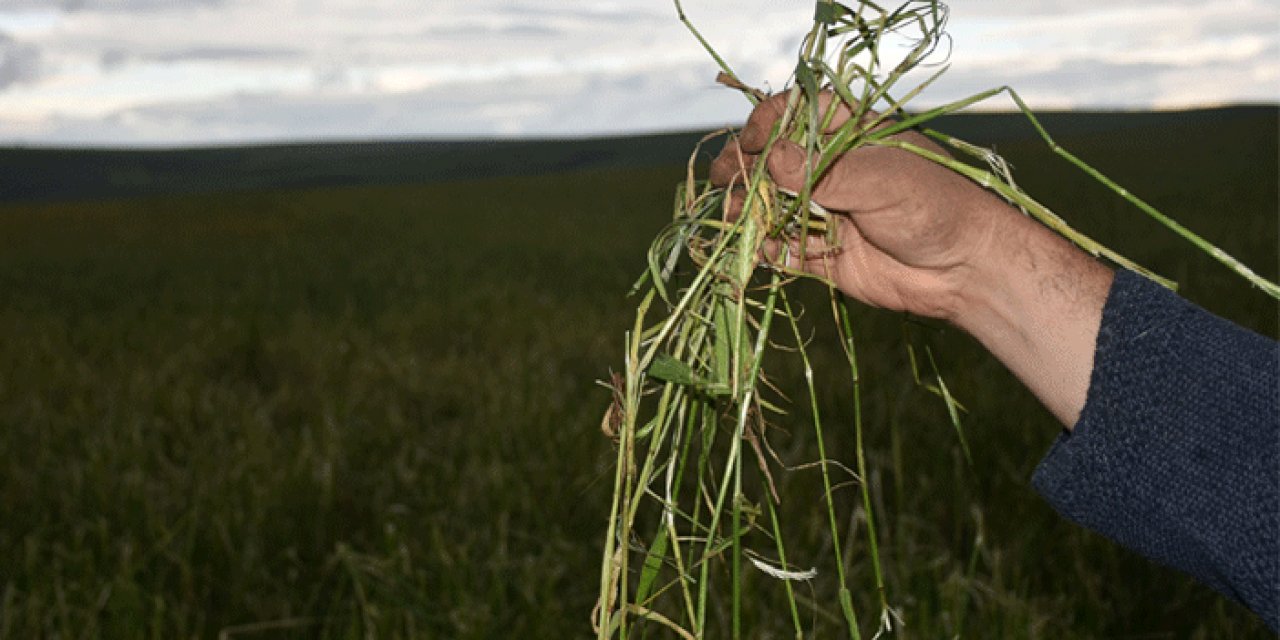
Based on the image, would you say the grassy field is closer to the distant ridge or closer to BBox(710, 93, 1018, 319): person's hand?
BBox(710, 93, 1018, 319): person's hand

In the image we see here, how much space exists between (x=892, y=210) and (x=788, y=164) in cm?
14

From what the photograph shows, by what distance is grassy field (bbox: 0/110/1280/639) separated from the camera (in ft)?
7.55

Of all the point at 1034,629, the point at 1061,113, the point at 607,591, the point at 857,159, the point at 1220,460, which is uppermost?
the point at 1061,113

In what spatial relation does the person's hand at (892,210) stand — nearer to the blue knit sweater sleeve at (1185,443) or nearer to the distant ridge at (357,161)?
the blue knit sweater sleeve at (1185,443)

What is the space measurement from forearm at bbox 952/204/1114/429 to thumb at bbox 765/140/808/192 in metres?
0.27

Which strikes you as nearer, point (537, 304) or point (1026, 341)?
point (1026, 341)

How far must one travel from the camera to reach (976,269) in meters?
1.31

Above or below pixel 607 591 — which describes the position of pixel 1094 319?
above

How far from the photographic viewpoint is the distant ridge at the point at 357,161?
34406mm

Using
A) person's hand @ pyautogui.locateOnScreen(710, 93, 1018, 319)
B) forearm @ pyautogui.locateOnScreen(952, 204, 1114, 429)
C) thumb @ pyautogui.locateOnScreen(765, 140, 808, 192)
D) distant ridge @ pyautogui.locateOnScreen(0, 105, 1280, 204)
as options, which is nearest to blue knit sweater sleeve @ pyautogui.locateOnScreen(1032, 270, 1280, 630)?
forearm @ pyautogui.locateOnScreen(952, 204, 1114, 429)

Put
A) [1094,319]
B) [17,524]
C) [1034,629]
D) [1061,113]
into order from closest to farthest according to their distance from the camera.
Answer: [1094,319]
[1034,629]
[17,524]
[1061,113]

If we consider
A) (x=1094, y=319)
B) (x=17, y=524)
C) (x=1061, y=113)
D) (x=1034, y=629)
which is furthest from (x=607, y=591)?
(x=1061, y=113)

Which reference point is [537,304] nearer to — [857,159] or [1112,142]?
[857,159]

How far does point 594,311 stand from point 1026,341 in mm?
4504
